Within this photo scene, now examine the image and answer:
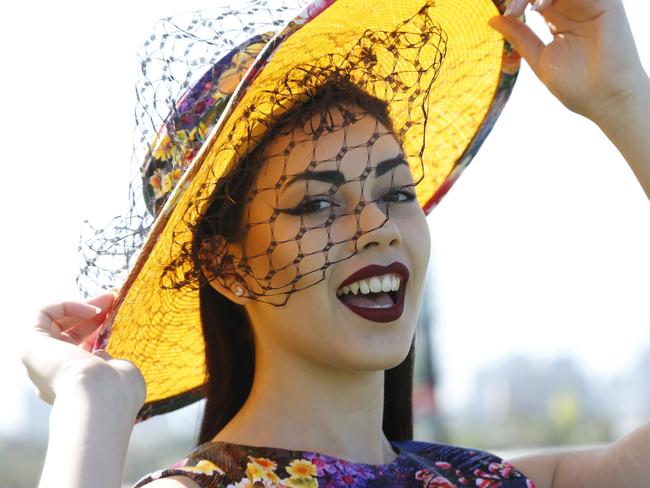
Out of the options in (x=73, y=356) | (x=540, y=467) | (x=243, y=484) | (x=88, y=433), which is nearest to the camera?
(x=88, y=433)

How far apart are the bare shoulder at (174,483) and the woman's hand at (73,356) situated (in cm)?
18

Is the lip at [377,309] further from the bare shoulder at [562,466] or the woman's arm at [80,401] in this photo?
the bare shoulder at [562,466]

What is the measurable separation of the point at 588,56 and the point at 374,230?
2.07ft

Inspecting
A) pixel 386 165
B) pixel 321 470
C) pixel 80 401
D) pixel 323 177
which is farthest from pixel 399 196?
pixel 80 401

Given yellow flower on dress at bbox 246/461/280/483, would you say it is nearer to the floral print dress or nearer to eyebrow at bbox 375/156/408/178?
the floral print dress

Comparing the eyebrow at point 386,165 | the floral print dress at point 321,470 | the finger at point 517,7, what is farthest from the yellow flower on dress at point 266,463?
the finger at point 517,7

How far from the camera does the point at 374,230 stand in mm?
2412

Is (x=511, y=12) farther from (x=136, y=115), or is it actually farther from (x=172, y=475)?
(x=172, y=475)

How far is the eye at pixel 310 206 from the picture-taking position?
243 centimetres

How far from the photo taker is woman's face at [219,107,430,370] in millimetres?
A: 2408

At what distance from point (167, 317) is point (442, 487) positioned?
0.71 m

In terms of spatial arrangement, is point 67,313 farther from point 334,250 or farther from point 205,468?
point 334,250

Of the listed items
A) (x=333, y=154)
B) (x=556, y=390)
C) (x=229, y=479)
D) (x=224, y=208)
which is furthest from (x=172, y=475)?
(x=556, y=390)

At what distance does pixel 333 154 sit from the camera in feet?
8.05
